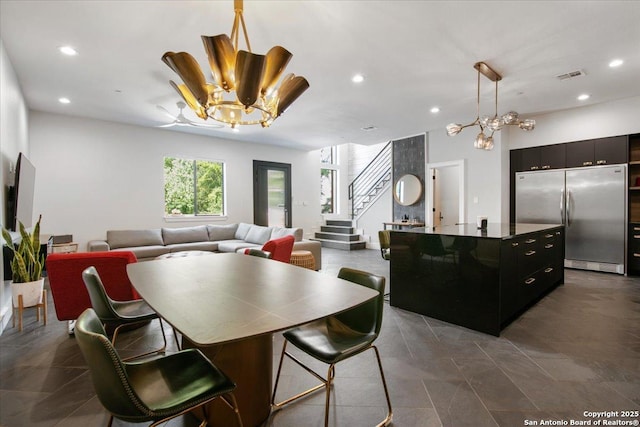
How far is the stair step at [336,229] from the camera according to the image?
859cm

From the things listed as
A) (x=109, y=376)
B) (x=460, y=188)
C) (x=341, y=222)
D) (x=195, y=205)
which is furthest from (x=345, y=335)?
(x=341, y=222)

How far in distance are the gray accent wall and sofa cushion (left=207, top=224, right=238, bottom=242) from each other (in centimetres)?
401

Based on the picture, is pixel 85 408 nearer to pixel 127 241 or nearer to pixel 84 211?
pixel 127 241

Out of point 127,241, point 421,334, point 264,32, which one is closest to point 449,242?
point 421,334

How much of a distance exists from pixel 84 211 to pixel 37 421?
4.72 metres

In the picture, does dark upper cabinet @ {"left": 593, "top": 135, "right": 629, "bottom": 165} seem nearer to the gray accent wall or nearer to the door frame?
the door frame

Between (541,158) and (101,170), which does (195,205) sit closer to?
(101,170)

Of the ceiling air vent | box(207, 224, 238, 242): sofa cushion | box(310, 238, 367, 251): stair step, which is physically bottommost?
box(310, 238, 367, 251): stair step

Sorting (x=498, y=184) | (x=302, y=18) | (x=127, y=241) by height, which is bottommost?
(x=127, y=241)

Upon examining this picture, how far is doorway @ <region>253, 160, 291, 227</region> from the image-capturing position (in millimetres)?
7746

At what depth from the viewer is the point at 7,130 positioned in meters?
3.32

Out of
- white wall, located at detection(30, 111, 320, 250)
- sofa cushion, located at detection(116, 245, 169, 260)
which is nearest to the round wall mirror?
white wall, located at detection(30, 111, 320, 250)

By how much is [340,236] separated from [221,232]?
3271 millimetres

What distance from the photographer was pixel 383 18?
2680mm
